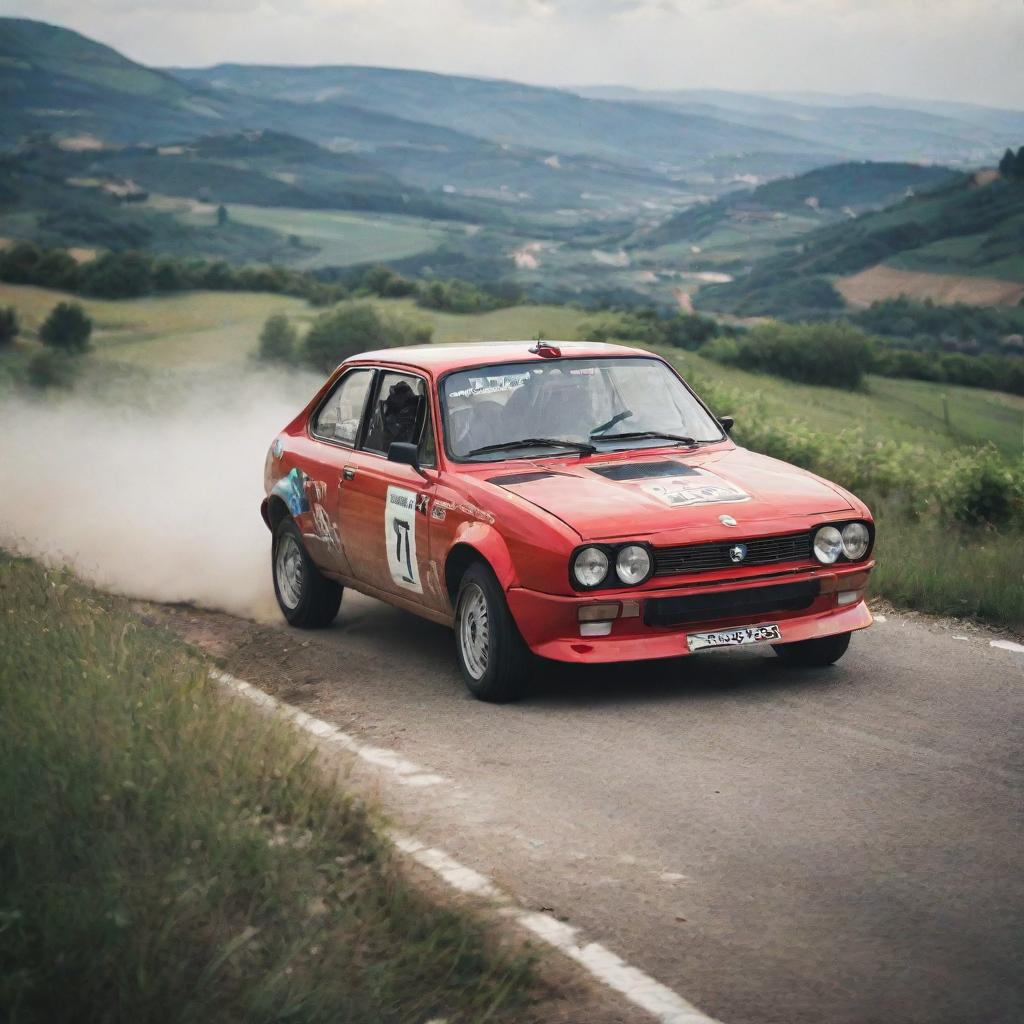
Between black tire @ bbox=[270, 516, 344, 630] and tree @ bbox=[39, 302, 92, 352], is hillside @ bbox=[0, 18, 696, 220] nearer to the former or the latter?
tree @ bbox=[39, 302, 92, 352]

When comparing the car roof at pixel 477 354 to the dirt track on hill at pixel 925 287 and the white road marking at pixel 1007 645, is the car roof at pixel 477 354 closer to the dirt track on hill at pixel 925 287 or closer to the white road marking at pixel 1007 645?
the white road marking at pixel 1007 645

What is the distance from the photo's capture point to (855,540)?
7.98 m

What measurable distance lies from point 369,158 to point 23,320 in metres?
89.5

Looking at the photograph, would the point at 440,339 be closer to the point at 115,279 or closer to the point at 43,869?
the point at 115,279

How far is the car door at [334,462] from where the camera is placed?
30.9 feet

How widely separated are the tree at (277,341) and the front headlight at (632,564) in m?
38.3

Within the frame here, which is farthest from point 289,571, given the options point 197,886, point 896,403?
point 896,403

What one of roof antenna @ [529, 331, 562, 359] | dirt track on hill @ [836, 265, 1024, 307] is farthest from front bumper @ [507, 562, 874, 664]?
dirt track on hill @ [836, 265, 1024, 307]

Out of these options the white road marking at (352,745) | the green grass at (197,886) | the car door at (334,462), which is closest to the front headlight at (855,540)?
the white road marking at (352,745)

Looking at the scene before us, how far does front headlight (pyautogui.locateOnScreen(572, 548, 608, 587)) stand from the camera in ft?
23.9

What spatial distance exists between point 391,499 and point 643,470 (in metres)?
1.45

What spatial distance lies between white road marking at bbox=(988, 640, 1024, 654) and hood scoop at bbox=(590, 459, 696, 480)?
2241 mm

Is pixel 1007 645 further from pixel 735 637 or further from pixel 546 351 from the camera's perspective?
pixel 546 351

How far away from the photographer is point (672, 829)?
5617 mm
